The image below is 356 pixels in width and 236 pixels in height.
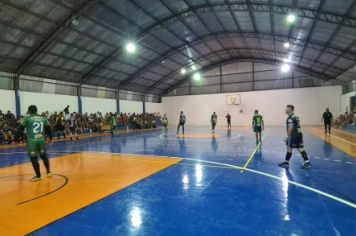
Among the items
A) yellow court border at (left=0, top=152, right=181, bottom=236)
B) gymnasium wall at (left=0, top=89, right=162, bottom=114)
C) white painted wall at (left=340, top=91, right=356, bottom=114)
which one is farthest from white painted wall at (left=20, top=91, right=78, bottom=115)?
white painted wall at (left=340, top=91, right=356, bottom=114)

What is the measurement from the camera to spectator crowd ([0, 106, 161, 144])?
63.5 feet

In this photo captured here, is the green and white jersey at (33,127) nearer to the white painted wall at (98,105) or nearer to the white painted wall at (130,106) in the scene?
the white painted wall at (98,105)

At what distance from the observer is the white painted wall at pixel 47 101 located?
2362 cm

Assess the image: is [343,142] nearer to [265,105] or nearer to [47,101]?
[265,105]

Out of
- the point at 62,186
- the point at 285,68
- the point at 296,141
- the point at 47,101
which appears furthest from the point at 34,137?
the point at 285,68

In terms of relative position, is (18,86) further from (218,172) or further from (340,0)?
(340,0)

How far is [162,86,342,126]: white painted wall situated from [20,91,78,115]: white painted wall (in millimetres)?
20063

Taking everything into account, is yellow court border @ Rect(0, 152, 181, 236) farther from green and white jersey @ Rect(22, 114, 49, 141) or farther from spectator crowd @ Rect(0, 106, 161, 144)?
spectator crowd @ Rect(0, 106, 161, 144)

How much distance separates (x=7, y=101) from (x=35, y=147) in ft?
59.8

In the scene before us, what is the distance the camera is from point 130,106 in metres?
38.6

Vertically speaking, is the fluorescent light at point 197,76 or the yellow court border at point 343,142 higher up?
the fluorescent light at point 197,76

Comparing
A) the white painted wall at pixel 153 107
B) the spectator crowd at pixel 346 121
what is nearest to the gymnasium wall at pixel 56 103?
the white painted wall at pixel 153 107

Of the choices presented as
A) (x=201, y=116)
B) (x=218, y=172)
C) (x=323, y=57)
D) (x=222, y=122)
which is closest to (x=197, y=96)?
(x=201, y=116)

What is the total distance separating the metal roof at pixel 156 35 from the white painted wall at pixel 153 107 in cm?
782
